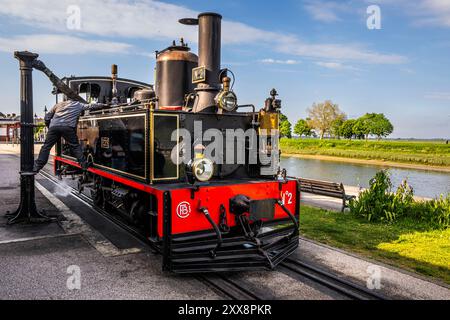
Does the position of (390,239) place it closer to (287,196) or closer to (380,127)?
(287,196)

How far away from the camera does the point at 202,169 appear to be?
15.4ft

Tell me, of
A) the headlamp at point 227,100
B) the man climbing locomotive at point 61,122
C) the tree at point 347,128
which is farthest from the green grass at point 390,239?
the tree at point 347,128

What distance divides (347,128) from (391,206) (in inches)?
2996

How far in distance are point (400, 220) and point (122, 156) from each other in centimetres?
587

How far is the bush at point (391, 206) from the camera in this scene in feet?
24.6

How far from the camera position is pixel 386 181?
813cm

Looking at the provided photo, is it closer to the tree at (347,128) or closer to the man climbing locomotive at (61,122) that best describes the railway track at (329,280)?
the man climbing locomotive at (61,122)

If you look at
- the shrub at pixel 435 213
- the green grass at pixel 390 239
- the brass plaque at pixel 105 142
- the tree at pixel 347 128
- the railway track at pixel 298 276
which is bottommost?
the green grass at pixel 390 239

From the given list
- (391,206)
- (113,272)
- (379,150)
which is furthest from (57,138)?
(379,150)

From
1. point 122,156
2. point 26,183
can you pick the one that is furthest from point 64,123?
point 122,156

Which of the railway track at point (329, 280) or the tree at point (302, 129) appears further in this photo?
the tree at point (302, 129)

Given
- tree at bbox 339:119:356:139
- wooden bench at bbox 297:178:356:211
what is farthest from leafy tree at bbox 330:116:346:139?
wooden bench at bbox 297:178:356:211

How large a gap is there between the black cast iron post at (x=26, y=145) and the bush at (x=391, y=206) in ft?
21.9

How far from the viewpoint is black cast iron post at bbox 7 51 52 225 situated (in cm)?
676
